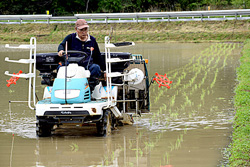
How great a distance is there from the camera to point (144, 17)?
1807 inches

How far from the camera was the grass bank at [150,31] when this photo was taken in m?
39.3

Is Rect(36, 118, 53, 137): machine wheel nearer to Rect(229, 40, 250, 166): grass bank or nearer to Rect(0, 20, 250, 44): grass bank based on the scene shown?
Rect(229, 40, 250, 166): grass bank

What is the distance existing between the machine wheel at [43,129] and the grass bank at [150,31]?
2952cm

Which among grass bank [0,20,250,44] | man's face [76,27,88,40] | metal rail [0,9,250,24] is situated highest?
man's face [76,27,88,40]

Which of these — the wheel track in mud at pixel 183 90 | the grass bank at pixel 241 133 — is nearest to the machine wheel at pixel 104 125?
the wheel track in mud at pixel 183 90

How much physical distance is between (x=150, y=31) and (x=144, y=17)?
3.45m

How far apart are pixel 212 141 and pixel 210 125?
1.32 m

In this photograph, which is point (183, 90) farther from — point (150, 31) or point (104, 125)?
point (150, 31)

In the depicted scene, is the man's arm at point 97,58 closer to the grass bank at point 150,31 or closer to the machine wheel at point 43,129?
the machine wheel at point 43,129

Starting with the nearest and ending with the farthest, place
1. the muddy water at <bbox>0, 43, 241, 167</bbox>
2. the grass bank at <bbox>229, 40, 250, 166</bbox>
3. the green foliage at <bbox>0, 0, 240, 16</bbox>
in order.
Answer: the grass bank at <bbox>229, 40, 250, 166</bbox>, the muddy water at <bbox>0, 43, 241, 167</bbox>, the green foliage at <bbox>0, 0, 240, 16</bbox>

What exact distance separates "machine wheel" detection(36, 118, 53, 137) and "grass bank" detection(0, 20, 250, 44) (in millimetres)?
29520

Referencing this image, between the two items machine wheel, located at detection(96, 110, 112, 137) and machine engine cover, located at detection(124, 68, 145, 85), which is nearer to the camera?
machine wheel, located at detection(96, 110, 112, 137)

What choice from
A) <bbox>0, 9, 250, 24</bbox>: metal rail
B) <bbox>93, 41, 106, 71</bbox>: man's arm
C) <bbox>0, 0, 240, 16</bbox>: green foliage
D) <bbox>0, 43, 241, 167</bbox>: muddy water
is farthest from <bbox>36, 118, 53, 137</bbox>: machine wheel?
<bbox>0, 0, 240, 16</bbox>: green foliage

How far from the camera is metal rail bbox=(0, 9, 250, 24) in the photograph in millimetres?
42906
